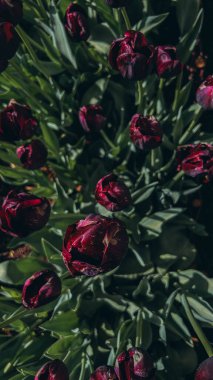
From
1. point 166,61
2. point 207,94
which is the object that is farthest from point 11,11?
point 207,94

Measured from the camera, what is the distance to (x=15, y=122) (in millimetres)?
1179

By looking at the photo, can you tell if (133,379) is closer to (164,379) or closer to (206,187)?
(164,379)

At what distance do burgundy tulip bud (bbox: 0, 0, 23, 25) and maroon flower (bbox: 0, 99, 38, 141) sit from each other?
19 cm

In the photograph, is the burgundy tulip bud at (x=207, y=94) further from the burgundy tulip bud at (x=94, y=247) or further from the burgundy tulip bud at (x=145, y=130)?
the burgundy tulip bud at (x=94, y=247)

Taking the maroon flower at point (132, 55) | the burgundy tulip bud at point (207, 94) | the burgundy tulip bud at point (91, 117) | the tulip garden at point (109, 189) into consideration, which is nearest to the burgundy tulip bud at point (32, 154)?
the tulip garden at point (109, 189)

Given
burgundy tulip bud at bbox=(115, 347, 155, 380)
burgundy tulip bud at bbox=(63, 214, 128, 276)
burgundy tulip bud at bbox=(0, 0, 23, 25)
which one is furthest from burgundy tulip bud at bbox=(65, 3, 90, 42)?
burgundy tulip bud at bbox=(115, 347, 155, 380)

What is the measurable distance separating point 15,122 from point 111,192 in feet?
0.92

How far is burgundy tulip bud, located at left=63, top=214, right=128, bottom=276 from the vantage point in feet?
3.05

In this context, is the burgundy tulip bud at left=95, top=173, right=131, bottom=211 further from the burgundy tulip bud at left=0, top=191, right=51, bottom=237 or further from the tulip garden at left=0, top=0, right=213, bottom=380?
the burgundy tulip bud at left=0, top=191, right=51, bottom=237

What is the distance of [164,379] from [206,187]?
22.8 inches

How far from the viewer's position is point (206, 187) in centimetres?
160

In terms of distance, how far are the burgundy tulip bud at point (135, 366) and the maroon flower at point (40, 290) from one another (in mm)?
187

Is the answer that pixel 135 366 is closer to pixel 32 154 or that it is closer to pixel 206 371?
pixel 206 371

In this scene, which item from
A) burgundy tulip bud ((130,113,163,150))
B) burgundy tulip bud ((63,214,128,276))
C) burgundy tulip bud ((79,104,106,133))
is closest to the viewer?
burgundy tulip bud ((63,214,128,276))
